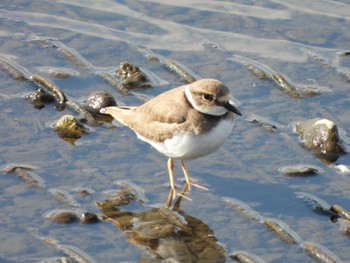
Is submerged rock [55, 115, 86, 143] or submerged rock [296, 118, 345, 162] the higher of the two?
submerged rock [296, 118, 345, 162]

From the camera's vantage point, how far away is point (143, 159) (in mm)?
8391

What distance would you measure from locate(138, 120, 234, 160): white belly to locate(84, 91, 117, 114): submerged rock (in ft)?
4.90

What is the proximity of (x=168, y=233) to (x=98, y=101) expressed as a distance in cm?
229

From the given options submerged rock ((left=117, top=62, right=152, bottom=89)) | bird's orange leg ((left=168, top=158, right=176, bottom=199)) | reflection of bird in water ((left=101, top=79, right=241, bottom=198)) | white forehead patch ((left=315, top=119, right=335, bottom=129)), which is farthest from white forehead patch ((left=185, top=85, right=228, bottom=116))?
submerged rock ((left=117, top=62, right=152, bottom=89))

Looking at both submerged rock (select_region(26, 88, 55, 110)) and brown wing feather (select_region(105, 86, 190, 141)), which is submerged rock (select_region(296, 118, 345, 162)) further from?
submerged rock (select_region(26, 88, 55, 110))

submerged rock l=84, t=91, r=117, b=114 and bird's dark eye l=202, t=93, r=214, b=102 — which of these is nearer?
bird's dark eye l=202, t=93, r=214, b=102

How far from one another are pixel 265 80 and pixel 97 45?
2157 mm

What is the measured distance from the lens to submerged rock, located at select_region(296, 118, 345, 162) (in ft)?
27.5

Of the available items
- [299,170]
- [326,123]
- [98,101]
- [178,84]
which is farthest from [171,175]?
[178,84]

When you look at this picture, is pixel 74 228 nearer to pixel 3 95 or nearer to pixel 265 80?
pixel 3 95

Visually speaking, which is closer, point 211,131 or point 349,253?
point 349,253

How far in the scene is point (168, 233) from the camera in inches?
284

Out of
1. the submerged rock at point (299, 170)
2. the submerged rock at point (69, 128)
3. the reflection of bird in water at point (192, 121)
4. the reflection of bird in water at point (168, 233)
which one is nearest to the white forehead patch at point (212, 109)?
the reflection of bird in water at point (192, 121)

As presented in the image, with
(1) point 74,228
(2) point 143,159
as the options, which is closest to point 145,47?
(2) point 143,159
